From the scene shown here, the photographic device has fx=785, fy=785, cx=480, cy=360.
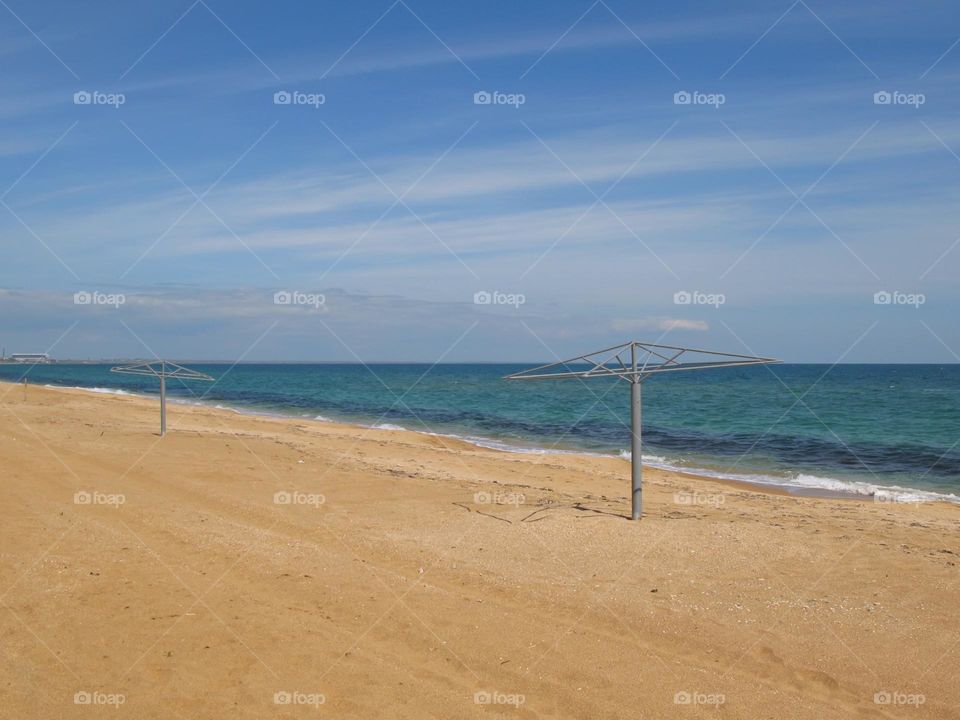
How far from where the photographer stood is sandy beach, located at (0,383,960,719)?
6.05 m

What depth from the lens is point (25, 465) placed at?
14859mm

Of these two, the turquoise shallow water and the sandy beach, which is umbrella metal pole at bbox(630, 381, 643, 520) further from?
the turquoise shallow water

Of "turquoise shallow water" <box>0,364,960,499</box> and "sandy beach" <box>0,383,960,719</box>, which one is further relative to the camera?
"turquoise shallow water" <box>0,364,960,499</box>

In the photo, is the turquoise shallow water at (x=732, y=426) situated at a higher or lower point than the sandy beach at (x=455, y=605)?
higher

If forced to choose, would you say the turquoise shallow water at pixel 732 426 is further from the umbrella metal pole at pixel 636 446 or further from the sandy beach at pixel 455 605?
the umbrella metal pole at pixel 636 446

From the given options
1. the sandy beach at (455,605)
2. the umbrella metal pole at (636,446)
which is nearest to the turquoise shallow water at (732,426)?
→ the sandy beach at (455,605)

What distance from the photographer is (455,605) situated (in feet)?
25.8

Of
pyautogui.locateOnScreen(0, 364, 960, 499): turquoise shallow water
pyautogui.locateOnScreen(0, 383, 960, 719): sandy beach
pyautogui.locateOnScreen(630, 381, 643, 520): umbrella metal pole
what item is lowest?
pyautogui.locateOnScreen(0, 383, 960, 719): sandy beach

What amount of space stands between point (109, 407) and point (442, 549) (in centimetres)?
3160

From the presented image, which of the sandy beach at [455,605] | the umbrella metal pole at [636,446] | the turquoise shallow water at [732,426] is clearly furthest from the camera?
the turquoise shallow water at [732,426]

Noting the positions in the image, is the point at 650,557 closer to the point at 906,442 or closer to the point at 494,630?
the point at 494,630

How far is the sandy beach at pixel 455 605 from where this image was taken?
238 inches

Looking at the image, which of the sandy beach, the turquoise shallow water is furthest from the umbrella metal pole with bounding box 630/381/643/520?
the turquoise shallow water

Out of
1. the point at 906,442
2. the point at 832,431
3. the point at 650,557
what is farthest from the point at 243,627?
the point at 832,431
